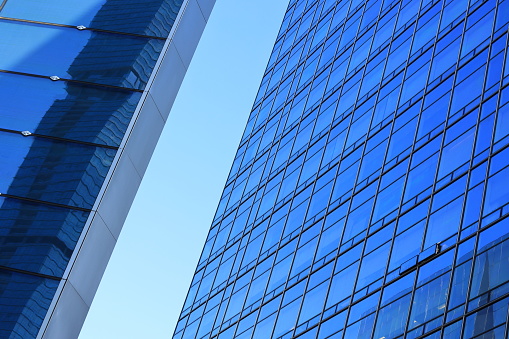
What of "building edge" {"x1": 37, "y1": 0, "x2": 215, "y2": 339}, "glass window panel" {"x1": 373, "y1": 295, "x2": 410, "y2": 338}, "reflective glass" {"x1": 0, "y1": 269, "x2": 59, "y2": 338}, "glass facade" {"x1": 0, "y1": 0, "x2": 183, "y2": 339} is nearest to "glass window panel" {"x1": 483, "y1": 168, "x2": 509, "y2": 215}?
"glass window panel" {"x1": 373, "y1": 295, "x2": 410, "y2": 338}

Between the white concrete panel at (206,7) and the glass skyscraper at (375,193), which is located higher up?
the glass skyscraper at (375,193)

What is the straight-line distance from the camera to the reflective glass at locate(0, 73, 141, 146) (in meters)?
9.08

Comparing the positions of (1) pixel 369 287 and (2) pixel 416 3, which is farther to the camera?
(2) pixel 416 3

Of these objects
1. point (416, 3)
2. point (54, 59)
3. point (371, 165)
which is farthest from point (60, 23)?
point (416, 3)

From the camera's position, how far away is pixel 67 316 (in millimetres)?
8148

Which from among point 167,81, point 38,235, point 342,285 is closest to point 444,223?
point 342,285

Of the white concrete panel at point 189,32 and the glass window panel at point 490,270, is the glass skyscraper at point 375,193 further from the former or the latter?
the white concrete panel at point 189,32

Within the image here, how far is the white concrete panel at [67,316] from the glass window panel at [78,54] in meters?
2.36

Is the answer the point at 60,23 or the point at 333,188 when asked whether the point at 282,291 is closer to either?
the point at 333,188

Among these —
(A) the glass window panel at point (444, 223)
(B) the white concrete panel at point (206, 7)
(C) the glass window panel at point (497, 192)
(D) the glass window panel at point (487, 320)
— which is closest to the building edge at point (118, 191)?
(B) the white concrete panel at point (206, 7)

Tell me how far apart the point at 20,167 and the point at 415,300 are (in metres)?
20.6

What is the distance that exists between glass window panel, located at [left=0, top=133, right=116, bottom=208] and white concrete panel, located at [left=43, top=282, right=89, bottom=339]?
860 mm

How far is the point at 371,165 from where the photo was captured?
37.7 meters

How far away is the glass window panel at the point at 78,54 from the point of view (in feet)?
31.2
